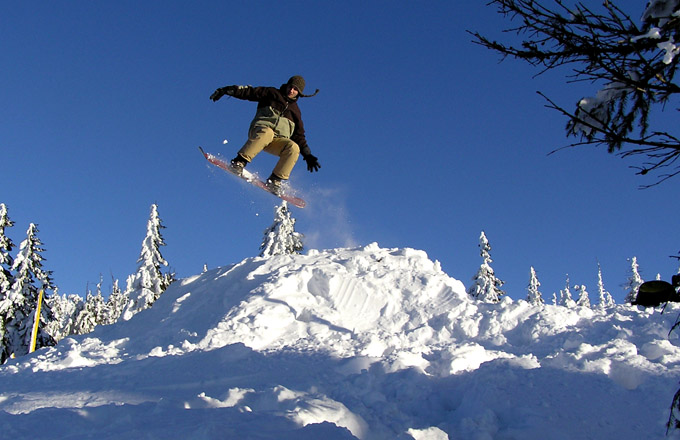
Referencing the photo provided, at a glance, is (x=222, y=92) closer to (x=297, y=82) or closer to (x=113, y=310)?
(x=297, y=82)

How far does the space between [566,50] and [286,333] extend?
28.5ft

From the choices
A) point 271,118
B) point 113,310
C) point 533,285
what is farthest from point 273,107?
point 113,310

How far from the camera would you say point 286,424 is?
4508mm

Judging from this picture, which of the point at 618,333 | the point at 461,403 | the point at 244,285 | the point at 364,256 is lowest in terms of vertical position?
the point at 461,403

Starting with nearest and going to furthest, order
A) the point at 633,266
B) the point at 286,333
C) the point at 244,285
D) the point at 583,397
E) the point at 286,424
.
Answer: the point at 286,424
the point at 583,397
the point at 286,333
the point at 244,285
the point at 633,266

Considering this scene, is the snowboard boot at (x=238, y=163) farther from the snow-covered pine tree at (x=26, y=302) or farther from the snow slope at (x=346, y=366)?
the snow-covered pine tree at (x=26, y=302)

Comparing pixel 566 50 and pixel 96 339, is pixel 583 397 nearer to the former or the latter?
pixel 566 50

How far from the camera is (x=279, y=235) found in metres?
31.1

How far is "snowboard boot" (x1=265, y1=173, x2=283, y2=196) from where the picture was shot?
1025cm

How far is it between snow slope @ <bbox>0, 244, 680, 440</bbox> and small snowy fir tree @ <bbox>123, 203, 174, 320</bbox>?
1417 cm

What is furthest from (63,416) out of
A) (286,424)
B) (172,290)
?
(172,290)

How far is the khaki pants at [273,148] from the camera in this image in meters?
9.41

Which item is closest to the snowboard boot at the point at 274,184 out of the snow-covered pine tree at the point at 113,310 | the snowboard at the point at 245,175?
the snowboard at the point at 245,175

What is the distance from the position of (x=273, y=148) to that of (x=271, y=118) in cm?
77
